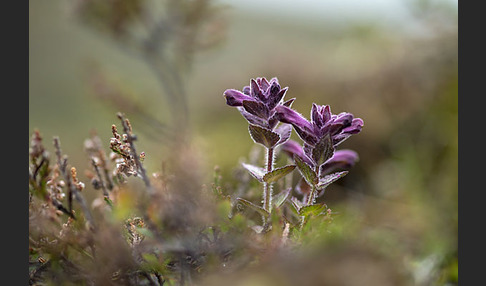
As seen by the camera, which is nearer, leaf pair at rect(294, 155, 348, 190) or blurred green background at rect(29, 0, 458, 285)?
leaf pair at rect(294, 155, 348, 190)

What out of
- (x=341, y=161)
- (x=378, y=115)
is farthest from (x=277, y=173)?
(x=378, y=115)

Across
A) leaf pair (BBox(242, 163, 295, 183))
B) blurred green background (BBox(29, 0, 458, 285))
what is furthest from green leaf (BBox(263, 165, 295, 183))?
blurred green background (BBox(29, 0, 458, 285))

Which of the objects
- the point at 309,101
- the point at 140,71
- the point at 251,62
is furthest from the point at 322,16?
the point at 309,101

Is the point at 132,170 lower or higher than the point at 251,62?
lower

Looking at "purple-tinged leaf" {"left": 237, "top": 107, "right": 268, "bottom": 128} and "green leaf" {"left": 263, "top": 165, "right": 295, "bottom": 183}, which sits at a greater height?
"purple-tinged leaf" {"left": 237, "top": 107, "right": 268, "bottom": 128}

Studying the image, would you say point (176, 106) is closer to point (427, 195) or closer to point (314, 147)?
point (427, 195)

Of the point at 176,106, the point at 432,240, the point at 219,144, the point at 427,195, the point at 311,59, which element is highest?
the point at 311,59

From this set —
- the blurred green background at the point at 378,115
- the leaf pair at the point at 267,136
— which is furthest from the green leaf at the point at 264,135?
the blurred green background at the point at 378,115

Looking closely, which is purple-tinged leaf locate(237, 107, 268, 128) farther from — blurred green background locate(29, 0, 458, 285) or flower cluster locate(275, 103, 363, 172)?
blurred green background locate(29, 0, 458, 285)
